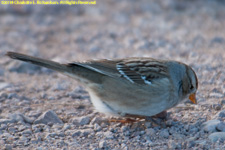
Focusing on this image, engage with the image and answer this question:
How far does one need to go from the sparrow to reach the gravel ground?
9.3 inches

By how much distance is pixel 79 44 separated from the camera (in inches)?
278

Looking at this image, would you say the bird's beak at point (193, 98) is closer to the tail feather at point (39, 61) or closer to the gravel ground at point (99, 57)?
the gravel ground at point (99, 57)

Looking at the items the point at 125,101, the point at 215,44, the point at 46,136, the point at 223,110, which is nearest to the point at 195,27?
the point at 215,44

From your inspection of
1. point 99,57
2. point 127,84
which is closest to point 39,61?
point 127,84

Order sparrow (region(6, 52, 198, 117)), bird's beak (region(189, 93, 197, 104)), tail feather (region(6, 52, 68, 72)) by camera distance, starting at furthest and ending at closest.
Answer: bird's beak (region(189, 93, 197, 104)) → sparrow (region(6, 52, 198, 117)) → tail feather (region(6, 52, 68, 72))

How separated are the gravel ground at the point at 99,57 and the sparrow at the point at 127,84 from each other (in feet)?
0.78

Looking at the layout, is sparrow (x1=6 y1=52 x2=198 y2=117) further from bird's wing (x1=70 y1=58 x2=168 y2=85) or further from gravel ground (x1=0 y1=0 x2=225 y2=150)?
gravel ground (x1=0 y1=0 x2=225 y2=150)

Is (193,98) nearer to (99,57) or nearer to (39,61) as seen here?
(39,61)

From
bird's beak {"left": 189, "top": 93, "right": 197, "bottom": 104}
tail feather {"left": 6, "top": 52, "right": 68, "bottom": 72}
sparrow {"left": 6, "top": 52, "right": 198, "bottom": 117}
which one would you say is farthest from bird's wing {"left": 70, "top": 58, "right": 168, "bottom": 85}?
bird's beak {"left": 189, "top": 93, "right": 197, "bottom": 104}

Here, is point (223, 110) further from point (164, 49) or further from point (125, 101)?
point (164, 49)

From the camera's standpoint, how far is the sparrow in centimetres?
434

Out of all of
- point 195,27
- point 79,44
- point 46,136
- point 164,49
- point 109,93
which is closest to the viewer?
point 46,136

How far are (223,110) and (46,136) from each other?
2144 millimetres

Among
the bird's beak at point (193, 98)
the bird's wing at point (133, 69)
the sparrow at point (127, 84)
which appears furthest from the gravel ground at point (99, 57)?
the bird's wing at point (133, 69)
